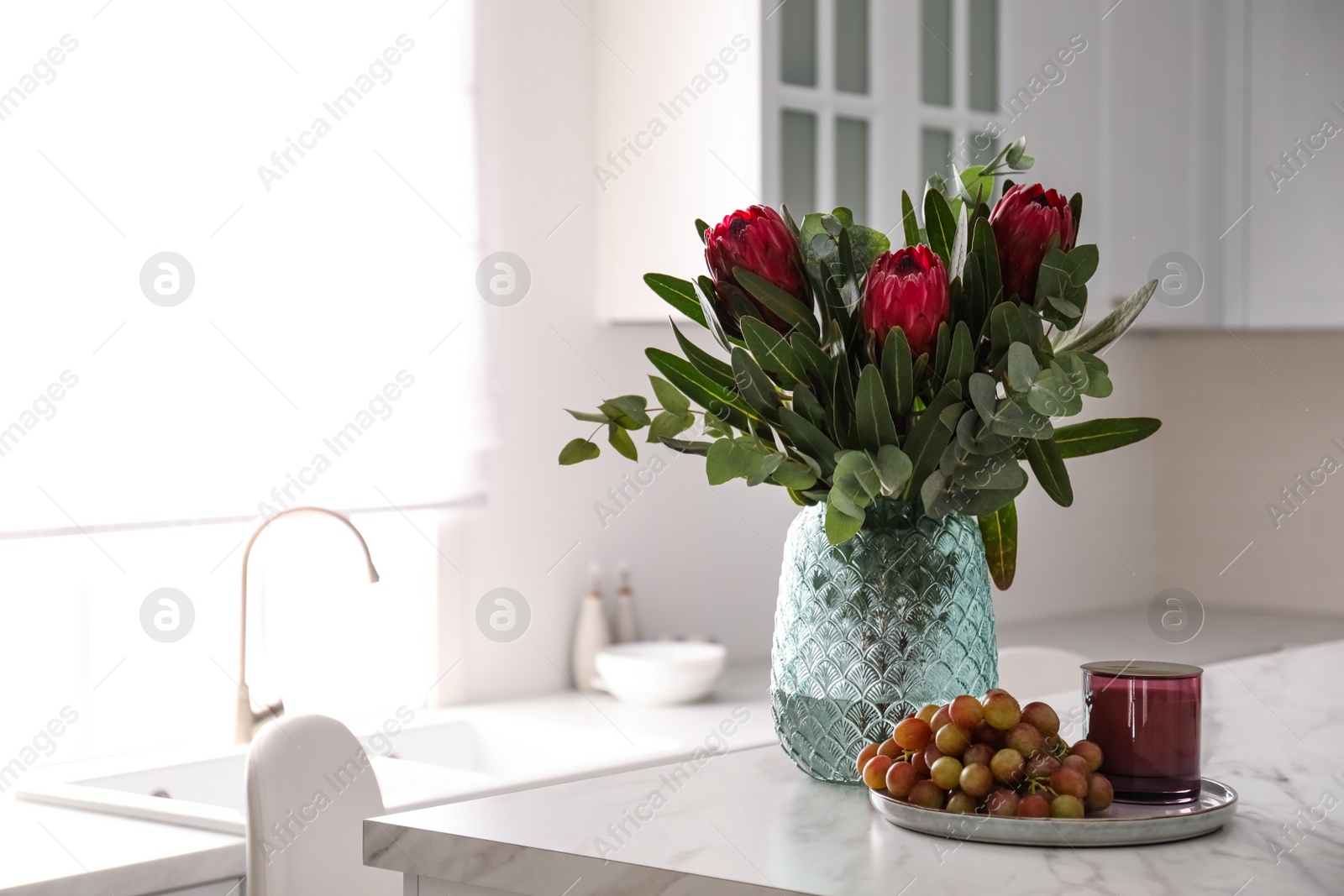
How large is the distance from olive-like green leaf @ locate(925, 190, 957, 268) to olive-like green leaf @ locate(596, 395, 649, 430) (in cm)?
22

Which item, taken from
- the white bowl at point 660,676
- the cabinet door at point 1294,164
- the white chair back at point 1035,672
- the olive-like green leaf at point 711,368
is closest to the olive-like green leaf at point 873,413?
the olive-like green leaf at point 711,368

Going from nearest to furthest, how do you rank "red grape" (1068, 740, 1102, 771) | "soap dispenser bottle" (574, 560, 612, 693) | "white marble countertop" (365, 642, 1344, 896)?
"white marble countertop" (365, 642, 1344, 896)
"red grape" (1068, 740, 1102, 771)
"soap dispenser bottle" (574, 560, 612, 693)

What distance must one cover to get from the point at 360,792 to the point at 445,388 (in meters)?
1.25

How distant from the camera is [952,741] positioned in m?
0.84

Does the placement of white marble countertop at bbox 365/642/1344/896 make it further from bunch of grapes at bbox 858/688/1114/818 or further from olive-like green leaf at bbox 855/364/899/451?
olive-like green leaf at bbox 855/364/899/451

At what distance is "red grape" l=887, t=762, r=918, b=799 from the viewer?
842 mm

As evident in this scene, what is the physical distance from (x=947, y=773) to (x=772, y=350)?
0.89ft

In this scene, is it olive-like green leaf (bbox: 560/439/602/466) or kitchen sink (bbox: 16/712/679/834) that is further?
kitchen sink (bbox: 16/712/679/834)

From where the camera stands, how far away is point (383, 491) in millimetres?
2301

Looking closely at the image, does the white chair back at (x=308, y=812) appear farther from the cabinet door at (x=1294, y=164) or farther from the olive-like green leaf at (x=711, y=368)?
the cabinet door at (x=1294, y=164)

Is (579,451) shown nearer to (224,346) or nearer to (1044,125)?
(224,346)

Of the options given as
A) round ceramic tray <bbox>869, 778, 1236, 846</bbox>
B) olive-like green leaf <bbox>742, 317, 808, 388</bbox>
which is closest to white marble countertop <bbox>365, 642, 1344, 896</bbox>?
round ceramic tray <bbox>869, 778, 1236, 846</bbox>

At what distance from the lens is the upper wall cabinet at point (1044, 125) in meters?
2.48

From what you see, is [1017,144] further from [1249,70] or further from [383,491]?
[1249,70]
